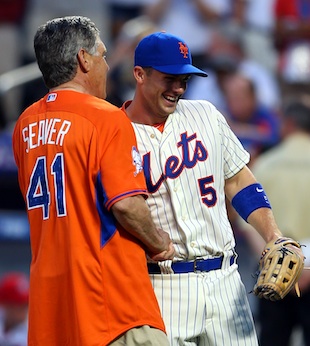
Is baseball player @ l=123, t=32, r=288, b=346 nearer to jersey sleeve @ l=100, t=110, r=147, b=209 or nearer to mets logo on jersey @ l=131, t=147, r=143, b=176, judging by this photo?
mets logo on jersey @ l=131, t=147, r=143, b=176

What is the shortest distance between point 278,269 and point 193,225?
0.38 meters

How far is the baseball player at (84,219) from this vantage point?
135 inches

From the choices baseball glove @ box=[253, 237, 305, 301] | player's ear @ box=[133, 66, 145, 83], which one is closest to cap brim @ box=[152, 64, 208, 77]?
player's ear @ box=[133, 66, 145, 83]

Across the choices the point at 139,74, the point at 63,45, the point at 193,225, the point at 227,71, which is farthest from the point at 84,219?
the point at 227,71

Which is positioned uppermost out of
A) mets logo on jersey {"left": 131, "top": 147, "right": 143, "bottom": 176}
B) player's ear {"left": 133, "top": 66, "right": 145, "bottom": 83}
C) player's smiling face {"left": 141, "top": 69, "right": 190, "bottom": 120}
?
player's ear {"left": 133, "top": 66, "right": 145, "bottom": 83}

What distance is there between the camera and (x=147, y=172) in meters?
3.79

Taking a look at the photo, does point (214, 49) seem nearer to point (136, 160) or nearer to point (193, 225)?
point (193, 225)

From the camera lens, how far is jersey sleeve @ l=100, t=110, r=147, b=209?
3406mm

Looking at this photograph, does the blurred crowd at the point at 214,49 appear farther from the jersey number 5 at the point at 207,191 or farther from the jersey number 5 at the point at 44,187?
the jersey number 5 at the point at 44,187

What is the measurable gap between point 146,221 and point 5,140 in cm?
548

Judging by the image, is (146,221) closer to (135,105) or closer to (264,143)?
(135,105)

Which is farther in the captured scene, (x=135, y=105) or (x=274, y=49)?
(x=274, y=49)

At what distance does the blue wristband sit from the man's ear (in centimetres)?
88

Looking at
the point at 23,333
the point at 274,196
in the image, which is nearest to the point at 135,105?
the point at 274,196
